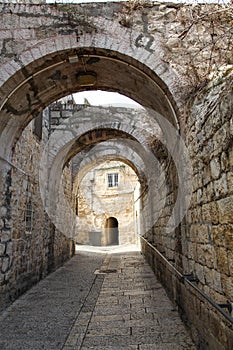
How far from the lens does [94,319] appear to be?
3.73m

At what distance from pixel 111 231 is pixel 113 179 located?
4114mm

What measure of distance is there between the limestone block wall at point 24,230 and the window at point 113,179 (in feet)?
44.2

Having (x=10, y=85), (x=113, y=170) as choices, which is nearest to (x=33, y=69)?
(x=10, y=85)

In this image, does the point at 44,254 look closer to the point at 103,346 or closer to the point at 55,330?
the point at 55,330

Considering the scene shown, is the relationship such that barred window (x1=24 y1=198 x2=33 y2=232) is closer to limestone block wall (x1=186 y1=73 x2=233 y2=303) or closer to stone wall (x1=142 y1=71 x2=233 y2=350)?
stone wall (x1=142 y1=71 x2=233 y2=350)

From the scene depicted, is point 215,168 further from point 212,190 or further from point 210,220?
point 210,220

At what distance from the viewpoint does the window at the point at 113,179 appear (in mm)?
20875

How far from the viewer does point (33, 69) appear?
12.2 feet

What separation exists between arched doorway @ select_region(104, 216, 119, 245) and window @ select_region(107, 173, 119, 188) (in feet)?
8.59

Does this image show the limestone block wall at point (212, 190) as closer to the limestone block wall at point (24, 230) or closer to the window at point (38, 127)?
the limestone block wall at point (24, 230)

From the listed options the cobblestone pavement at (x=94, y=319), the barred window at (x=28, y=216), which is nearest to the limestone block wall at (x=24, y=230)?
the barred window at (x=28, y=216)

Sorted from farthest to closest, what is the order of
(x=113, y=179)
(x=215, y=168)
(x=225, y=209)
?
(x=113, y=179)
(x=215, y=168)
(x=225, y=209)

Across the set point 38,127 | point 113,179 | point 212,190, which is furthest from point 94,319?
point 113,179

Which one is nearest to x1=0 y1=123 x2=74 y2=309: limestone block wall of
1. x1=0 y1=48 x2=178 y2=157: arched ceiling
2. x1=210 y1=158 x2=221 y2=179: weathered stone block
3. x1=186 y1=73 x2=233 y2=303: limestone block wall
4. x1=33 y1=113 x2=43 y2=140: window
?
x1=33 y1=113 x2=43 y2=140: window
